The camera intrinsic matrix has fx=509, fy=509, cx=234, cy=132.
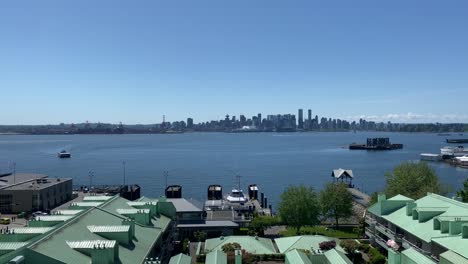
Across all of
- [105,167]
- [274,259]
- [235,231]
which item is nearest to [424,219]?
[274,259]

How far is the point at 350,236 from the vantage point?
41.8 meters

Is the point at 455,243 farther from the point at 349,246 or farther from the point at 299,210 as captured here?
the point at 299,210

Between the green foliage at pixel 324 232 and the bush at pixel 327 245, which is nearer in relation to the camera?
the bush at pixel 327 245

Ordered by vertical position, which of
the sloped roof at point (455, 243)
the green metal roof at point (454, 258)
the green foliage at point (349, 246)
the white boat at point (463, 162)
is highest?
the green metal roof at point (454, 258)

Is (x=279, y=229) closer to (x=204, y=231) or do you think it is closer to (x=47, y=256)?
(x=204, y=231)

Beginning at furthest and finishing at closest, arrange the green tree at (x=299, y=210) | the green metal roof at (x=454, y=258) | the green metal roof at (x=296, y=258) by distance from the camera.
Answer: the green tree at (x=299, y=210)
the green metal roof at (x=296, y=258)
the green metal roof at (x=454, y=258)

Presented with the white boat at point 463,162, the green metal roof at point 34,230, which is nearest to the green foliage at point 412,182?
the green metal roof at point 34,230

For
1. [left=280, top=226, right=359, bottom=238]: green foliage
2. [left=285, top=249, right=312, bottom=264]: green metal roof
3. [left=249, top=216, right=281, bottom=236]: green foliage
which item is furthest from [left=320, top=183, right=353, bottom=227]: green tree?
[left=285, top=249, right=312, bottom=264]: green metal roof

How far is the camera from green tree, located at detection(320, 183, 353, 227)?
44781mm

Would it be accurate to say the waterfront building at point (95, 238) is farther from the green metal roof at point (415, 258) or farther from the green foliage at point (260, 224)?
the green foliage at point (260, 224)

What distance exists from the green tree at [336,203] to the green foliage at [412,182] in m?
5.60

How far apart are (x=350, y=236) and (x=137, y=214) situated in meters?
21.1

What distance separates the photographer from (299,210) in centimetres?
4197

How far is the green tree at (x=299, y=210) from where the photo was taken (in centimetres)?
4203
